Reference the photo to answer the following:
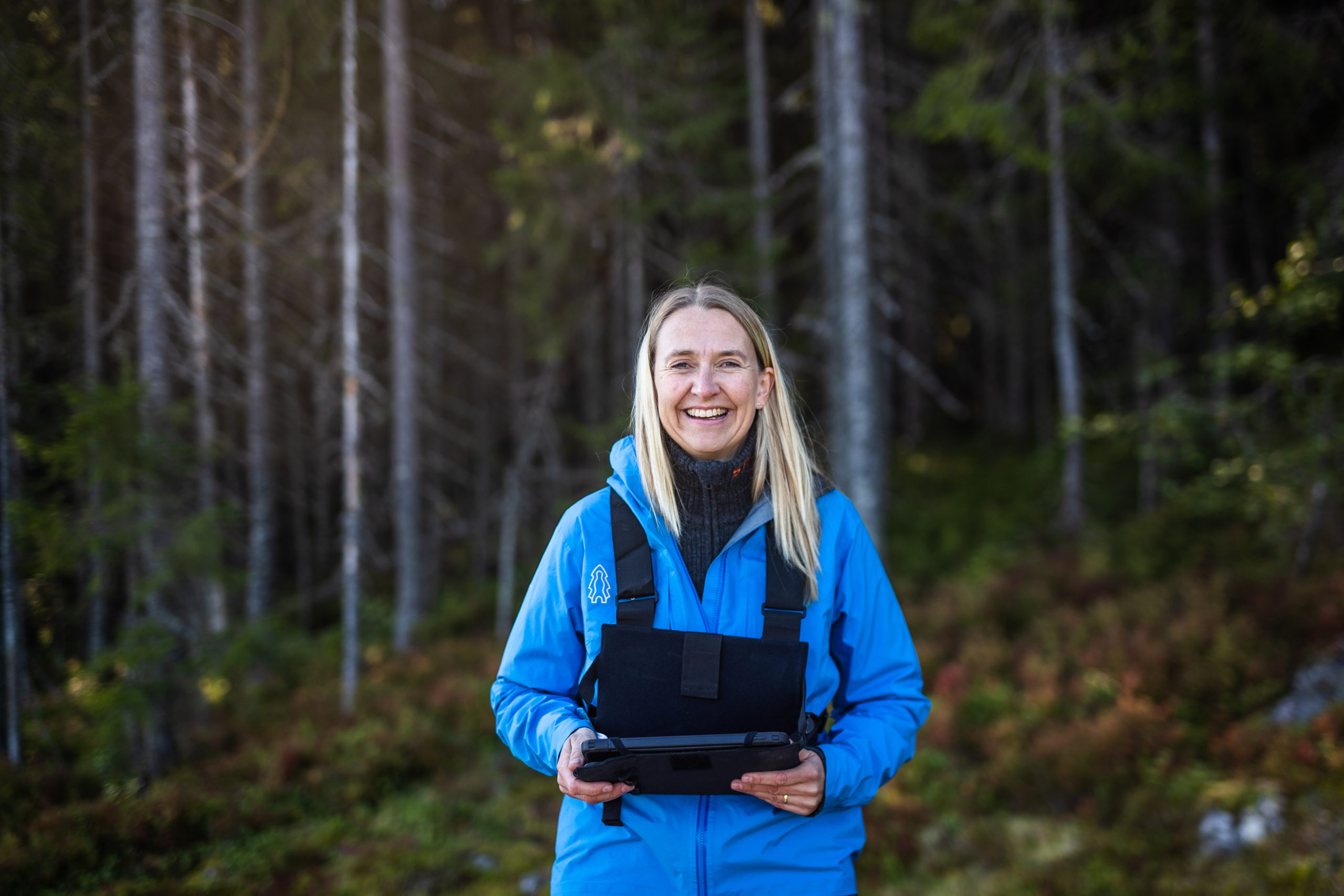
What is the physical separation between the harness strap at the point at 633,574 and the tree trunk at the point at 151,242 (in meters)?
5.48

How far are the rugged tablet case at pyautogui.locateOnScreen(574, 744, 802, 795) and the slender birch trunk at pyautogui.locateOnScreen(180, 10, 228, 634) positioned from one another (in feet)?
18.8

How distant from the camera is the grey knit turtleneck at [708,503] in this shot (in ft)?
7.07

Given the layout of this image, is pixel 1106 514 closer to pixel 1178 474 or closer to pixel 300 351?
pixel 1178 474

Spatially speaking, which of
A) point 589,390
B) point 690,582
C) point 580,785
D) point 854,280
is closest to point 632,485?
point 690,582

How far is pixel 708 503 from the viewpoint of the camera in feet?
7.17

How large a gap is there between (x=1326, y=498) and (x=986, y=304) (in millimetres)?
8424

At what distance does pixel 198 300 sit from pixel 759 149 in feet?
26.3

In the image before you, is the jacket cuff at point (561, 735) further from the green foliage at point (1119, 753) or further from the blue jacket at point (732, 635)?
the green foliage at point (1119, 753)

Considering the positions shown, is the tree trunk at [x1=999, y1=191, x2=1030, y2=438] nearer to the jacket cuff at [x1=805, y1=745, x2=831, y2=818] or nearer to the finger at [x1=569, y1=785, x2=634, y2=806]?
the jacket cuff at [x1=805, y1=745, x2=831, y2=818]

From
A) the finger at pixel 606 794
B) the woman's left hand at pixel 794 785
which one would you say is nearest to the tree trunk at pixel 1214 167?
the woman's left hand at pixel 794 785

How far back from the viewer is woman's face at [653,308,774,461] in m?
2.15

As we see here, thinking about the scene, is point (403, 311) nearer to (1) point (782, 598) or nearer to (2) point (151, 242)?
(2) point (151, 242)

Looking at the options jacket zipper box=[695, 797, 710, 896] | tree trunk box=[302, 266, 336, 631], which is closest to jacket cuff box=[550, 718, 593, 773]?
jacket zipper box=[695, 797, 710, 896]

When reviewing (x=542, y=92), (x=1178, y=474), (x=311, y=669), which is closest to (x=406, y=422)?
(x=311, y=669)
